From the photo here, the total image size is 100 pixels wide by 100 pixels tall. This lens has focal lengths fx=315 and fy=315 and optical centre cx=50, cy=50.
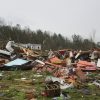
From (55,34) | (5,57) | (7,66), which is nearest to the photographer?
(7,66)

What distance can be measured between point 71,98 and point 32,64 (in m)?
8.60

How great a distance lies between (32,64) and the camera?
17344 mm

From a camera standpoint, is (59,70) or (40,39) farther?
(40,39)

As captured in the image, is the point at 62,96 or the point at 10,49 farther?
the point at 10,49

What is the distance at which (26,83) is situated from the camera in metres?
11.7

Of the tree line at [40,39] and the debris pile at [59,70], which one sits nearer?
the debris pile at [59,70]

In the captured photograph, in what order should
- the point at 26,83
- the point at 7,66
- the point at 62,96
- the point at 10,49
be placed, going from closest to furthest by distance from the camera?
1. the point at 62,96
2. the point at 26,83
3. the point at 7,66
4. the point at 10,49

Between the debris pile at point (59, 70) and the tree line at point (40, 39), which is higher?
the tree line at point (40, 39)

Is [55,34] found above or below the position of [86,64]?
above

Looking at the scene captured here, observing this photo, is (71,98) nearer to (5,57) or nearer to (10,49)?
(5,57)

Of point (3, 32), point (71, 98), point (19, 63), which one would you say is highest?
point (3, 32)

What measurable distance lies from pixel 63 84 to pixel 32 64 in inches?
258

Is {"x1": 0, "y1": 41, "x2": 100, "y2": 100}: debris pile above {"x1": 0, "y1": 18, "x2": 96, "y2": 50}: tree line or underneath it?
underneath

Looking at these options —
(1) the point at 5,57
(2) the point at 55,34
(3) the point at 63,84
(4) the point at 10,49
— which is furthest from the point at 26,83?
(2) the point at 55,34
